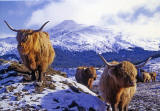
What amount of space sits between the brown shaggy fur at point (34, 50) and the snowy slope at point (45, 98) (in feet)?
2.50

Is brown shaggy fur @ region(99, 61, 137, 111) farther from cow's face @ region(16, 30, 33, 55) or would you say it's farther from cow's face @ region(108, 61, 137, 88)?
cow's face @ region(16, 30, 33, 55)

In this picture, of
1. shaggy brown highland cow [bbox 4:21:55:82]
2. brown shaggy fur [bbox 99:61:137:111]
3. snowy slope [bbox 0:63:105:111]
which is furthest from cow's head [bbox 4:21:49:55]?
brown shaggy fur [bbox 99:61:137:111]

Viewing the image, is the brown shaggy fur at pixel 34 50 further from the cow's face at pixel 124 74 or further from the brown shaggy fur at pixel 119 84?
the cow's face at pixel 124 74

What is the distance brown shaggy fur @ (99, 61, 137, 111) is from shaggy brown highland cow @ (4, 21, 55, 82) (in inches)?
104

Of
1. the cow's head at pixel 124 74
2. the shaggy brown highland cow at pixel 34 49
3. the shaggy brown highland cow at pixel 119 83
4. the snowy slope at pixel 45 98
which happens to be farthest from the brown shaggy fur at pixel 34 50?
the cow's head at pixel 124 74

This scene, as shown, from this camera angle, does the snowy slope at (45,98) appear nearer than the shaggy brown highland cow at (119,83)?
No

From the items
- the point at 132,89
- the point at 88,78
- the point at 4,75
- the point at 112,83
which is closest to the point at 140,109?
the point at 132,89

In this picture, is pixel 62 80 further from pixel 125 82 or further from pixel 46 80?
pixel 125 82

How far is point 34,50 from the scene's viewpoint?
818cm

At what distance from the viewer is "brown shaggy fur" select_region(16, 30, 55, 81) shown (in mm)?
7824

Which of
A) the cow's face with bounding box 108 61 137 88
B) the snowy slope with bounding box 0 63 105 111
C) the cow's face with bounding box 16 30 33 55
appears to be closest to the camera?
the cow's face with bounding box 108 61 137 88

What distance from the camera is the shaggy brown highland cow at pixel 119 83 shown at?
20.7 feet

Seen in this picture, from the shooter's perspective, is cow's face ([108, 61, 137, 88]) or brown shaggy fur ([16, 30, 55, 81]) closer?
cow's face ([108, 61, 137, 88])

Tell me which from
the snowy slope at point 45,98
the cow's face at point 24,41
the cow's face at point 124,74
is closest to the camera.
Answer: the cow's face at point 124,74
